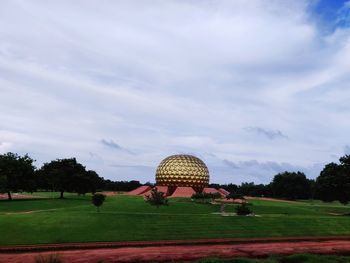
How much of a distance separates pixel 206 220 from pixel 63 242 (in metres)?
13.5

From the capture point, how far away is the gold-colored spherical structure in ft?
283

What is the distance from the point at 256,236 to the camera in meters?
34.7

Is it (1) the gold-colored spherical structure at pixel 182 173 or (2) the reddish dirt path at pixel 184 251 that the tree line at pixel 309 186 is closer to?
(1) the gold-colored spherical structure at pixel 182 173

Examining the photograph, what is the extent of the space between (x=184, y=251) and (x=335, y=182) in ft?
115

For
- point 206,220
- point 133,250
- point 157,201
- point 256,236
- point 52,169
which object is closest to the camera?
point 133,250

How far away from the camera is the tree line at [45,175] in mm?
63156

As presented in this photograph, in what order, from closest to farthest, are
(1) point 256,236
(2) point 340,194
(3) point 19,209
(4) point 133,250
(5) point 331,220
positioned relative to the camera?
(4) point 133,250
(1) point 256,236
(5) point 331,220
(3) point 19,209
(2) point 340,194

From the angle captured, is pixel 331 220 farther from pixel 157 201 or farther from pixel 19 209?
pixel 19 209

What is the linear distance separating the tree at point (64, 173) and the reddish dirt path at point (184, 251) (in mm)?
42876

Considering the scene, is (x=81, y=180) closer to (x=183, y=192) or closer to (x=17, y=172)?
(x=17, y=172)

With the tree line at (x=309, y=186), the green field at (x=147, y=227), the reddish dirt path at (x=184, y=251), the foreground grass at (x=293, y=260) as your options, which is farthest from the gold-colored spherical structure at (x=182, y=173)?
the foreground grass at (x=293, y=260)

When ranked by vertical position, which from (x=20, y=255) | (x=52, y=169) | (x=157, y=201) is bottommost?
(x=20, y=255)

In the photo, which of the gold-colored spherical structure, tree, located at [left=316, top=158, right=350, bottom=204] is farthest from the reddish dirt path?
the gold-colored spherical structure

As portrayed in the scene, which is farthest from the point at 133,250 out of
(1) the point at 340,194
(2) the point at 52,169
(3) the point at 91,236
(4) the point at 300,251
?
(2) the point at 52,169
